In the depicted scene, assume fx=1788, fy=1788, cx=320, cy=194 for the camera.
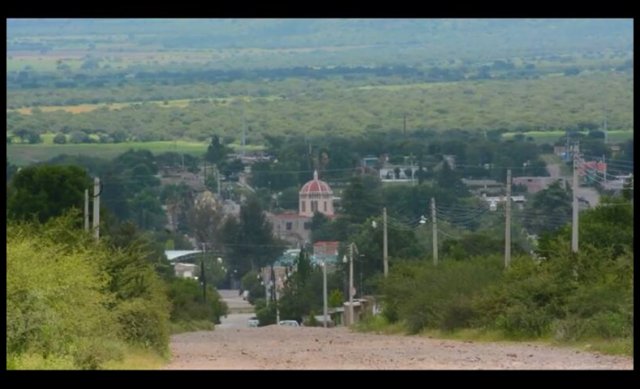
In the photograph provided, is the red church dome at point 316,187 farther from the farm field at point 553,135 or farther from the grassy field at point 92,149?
the farm field at point 553,135

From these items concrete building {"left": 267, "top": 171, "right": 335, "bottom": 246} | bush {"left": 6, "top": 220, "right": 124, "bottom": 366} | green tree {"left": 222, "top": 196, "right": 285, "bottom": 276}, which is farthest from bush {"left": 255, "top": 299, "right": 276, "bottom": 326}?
bush {"left": 6, "top": 220, "right": 124, "bottom": 366}

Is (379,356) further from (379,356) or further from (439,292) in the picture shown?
(439,292)

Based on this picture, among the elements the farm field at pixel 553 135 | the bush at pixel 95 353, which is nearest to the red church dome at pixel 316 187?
the farm field at pixel 553 135

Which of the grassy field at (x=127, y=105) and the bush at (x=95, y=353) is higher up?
the grassy field at (x=127, y=105)

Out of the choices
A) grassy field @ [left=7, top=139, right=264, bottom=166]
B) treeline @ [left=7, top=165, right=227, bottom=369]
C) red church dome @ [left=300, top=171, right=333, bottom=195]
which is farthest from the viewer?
grassy field @ [left=7, top=139, right=264, bottom=166]

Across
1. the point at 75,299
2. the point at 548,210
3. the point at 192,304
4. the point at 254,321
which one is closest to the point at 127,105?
the point at 548,210

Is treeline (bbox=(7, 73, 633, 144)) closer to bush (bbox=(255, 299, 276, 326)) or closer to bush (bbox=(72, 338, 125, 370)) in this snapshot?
bush (bbox=(255, 299, 276, 326))

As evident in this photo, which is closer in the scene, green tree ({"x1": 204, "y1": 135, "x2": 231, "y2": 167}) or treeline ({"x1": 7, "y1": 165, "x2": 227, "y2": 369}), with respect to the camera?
treeline ({"x1": 7, "y1": 165, "x2": 227, "y2": 369})

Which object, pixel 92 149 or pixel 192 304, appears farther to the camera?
pixel 92 149
